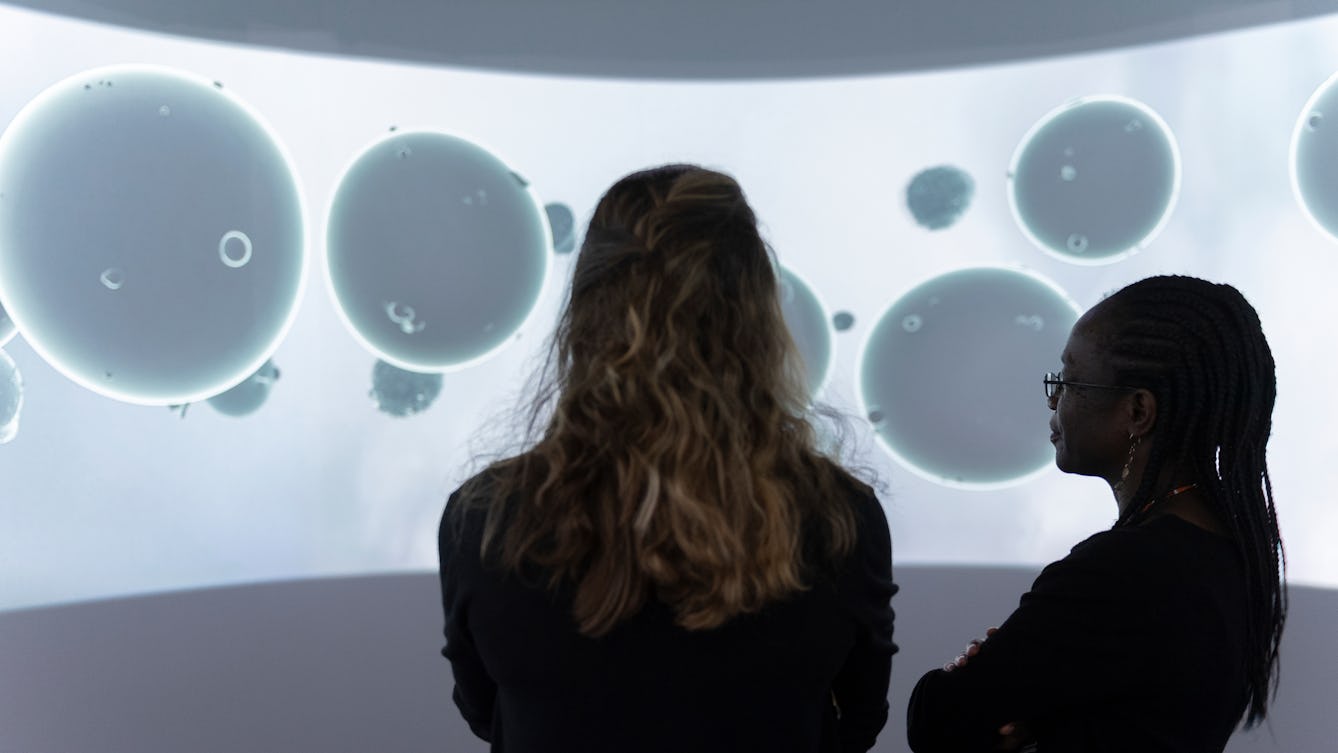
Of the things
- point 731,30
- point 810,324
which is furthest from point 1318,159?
point 731,30

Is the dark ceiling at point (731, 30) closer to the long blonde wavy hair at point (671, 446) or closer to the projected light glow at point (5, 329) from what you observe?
the projected light glow at point (5, 329)

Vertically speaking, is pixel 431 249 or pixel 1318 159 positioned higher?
pixel 431 249

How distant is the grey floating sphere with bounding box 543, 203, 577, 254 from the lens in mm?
2629

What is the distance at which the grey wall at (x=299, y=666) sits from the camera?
84.7 inches

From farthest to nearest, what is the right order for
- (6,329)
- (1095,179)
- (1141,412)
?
(1095,179), (6,329), (1141,412)

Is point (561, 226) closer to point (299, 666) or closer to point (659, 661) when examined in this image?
point (299, 666)

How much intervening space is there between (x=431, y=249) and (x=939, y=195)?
1.31 m

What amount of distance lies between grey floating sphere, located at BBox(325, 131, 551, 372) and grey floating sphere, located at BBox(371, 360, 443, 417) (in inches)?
0.9

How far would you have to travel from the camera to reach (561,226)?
8.65 ft

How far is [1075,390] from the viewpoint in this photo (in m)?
1.35

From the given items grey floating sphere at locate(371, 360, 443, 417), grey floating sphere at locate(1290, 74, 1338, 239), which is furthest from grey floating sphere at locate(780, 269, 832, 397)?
grey floating sphere at locate(1290, 74, 1338, 239)

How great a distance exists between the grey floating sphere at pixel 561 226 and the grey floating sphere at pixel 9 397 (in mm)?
1198

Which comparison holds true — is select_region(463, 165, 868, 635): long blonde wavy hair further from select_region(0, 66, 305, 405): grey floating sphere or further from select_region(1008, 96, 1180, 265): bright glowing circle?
select_region(1008, 96, 1180, 265): bright glowing circle

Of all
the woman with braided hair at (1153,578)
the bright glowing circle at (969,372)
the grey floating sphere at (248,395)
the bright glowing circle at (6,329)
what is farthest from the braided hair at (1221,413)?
the bright glowing circle at (6,329)
